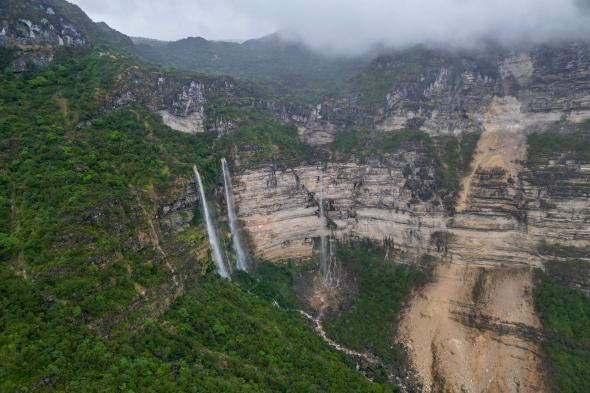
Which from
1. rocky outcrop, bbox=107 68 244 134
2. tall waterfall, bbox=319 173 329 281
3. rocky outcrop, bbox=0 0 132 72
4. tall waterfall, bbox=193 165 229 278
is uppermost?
rocky outcrop, bbox=0 0 132 72

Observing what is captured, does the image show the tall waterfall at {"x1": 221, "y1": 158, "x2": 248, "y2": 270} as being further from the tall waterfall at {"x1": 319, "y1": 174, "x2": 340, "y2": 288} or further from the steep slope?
the tall waterfall at {"x1": 319, "y1": 174, "x2": 340, "y2": 288}

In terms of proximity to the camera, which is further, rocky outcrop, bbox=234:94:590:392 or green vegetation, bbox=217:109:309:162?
green vegetation, bbox=217:109:309:162

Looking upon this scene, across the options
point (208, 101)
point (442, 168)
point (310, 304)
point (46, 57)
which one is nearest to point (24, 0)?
point (46, 57)

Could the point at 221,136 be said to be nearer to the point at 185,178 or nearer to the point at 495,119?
the point at 185,178

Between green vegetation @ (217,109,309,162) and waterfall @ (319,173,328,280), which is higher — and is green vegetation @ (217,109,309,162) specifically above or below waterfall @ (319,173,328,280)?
above

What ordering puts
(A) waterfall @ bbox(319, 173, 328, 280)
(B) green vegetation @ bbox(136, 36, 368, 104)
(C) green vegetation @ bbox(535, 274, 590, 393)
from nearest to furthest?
(C) green vegetation @ bbox(535, 274, 590, 393) < (A) waterfall @ bbox(319, 173, 328, 280) < (B) green vegetation @ bbox(136, 36, 368, 104)

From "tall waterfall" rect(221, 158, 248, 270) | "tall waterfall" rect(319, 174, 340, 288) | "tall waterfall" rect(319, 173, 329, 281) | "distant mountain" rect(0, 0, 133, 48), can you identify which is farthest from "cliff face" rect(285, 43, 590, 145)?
"distant mountain" rect(0, 0, 133, 48)
